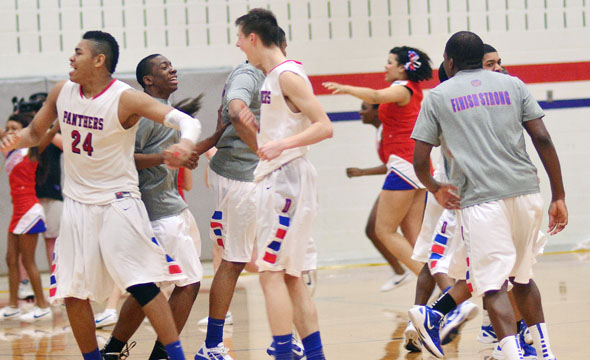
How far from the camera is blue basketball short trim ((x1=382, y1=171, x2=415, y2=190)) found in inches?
267

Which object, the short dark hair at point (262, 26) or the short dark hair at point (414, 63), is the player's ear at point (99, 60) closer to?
the short dark hair at point (262, 26)

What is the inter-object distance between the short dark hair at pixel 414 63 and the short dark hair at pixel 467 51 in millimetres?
2075

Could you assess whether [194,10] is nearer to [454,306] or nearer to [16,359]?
[16,359]

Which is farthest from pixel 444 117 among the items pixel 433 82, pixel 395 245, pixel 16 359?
Answer: pixel 433 82

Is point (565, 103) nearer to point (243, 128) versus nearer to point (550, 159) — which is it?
point (550, 159)

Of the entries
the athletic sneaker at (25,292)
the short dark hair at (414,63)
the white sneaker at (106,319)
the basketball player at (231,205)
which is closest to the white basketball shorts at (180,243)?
the basketball player at (231,205)

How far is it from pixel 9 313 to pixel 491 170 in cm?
512

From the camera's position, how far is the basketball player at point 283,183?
4418mm

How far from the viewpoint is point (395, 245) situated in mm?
7012

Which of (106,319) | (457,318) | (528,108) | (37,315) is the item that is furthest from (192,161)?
(37,315)

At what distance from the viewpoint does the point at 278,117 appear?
14.8 ft

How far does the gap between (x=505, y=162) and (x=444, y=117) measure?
0.37m

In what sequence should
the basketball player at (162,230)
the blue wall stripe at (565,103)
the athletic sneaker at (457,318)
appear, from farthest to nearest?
the blue wall stripe at (565,103) < the athletic sneaker at (457,318) < the basketball player at (162,230)

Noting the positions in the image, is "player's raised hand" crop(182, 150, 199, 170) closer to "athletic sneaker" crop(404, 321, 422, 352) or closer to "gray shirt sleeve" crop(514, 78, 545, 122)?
"gray shirt sleeve" crop(514, 78, 545, 122)
